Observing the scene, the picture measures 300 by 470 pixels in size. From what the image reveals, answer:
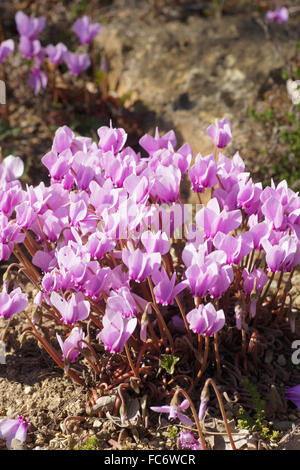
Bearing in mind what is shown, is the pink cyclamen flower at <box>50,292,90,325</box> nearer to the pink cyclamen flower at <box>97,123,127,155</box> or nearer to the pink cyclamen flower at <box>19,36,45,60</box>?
the pink cyclamen flower at <box>97,123,127,155</box>

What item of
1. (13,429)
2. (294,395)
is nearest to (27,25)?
(13,429)

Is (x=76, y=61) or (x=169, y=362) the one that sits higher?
(x=76, y=61)

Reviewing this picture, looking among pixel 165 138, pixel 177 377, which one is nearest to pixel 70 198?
pixel 165 138

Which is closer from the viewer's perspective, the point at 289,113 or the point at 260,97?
the point at 289,113

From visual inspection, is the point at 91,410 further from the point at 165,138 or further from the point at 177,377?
the point at 165,138

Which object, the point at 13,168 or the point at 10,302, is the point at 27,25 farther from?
the point at 10,302

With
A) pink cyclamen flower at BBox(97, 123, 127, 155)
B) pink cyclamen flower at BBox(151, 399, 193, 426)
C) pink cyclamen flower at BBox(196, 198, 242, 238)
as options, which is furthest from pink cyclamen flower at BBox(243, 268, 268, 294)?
pink cyclamen flower at BBox(97, 123, 127, 155)

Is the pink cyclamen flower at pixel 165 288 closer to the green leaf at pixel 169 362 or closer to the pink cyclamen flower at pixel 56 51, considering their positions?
the green leaf at pixel 169 362
